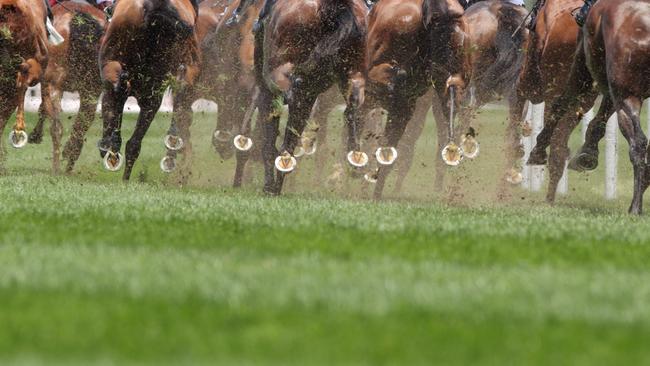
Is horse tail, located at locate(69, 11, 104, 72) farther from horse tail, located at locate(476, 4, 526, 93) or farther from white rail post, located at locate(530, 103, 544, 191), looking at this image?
white rail post, located at locate(530, 103, 544, 191)

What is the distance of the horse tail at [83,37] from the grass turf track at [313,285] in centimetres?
602

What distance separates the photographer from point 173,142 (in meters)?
16.8

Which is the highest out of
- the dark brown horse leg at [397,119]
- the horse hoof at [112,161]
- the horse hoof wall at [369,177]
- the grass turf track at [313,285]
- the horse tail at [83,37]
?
the horse tail at [83,37]

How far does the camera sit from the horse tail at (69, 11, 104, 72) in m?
16.6

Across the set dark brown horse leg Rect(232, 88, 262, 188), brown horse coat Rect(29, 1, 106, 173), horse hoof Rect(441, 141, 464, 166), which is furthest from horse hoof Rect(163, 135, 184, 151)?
horse hoof Rect(441, 141, 464, 166)

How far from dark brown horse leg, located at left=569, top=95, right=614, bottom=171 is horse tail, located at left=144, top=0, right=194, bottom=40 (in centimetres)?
405

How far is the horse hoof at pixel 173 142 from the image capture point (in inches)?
659

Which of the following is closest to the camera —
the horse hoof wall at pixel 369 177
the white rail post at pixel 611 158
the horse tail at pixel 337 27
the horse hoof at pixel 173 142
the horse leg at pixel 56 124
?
the horse tail at pixel 337 27

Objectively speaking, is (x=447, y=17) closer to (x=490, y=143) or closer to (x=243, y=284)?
(x=243, y=284)

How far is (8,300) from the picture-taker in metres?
5.66

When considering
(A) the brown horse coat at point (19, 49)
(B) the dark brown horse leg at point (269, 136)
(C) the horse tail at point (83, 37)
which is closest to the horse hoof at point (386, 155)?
(B) the dark brown horse leg at point (269, 136)

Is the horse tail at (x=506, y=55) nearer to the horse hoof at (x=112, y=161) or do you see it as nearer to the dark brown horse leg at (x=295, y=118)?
the dark brown horse leg at (x=295, y=118)

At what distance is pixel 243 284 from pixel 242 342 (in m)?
1.26

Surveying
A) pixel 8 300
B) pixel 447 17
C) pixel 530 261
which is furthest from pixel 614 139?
pixel 8 300
